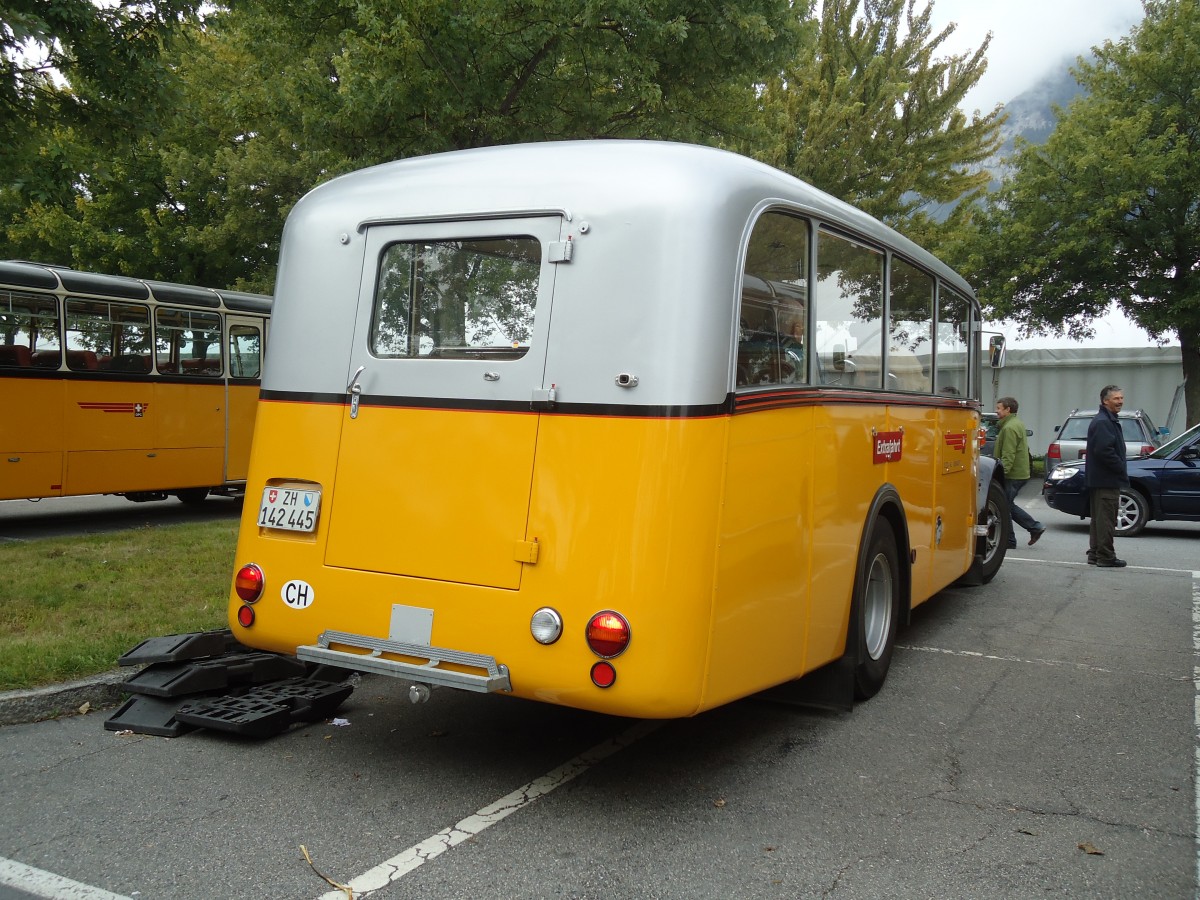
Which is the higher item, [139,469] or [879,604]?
[139,469]

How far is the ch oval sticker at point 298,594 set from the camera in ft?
15.4

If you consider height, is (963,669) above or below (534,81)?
below

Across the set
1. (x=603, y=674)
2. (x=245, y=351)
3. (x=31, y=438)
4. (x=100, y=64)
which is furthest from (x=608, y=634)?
(x=245, y=351)

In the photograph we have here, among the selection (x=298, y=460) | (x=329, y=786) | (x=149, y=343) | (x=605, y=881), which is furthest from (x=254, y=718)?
(x=149, y=343)

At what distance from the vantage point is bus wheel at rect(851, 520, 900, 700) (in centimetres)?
585

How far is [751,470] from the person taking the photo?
174 inches

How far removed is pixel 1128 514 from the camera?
14742 mm

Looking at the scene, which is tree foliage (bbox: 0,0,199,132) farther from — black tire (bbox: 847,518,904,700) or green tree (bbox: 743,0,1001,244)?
green tree (bbox: 743,0,1001,244)

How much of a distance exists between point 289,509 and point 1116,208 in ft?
80.4

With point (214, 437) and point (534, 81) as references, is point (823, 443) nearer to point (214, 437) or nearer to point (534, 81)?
point (534, 81)

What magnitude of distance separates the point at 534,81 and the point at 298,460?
7.43 m

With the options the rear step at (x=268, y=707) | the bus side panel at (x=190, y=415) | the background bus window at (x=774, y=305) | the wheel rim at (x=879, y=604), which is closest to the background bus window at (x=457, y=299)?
the background bus window at (x=774, y=305)

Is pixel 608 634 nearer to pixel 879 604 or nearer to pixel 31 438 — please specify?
pixel 879 604

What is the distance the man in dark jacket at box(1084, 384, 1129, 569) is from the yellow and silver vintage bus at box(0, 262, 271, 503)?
378 inches
